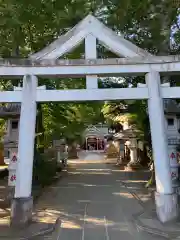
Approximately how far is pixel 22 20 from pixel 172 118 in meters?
5.74

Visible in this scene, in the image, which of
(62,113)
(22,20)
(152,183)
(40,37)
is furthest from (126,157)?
(22,20)

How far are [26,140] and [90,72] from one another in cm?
237

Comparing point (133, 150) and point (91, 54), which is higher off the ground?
point (91, 54)

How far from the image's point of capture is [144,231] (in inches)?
280

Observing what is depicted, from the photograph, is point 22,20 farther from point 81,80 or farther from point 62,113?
point 62,113

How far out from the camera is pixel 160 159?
7535 mm

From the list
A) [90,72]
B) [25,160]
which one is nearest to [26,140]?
[25,160]

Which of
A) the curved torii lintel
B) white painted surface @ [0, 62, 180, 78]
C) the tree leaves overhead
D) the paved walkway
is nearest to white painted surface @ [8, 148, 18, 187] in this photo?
the paved walkway

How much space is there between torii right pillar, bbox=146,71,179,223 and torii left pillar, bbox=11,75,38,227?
3.03 metres

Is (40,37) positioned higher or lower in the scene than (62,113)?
higher

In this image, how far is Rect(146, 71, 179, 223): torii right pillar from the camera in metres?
7.36

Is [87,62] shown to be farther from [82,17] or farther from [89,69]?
[82,17]

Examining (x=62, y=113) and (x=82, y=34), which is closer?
(x=82, y=34)

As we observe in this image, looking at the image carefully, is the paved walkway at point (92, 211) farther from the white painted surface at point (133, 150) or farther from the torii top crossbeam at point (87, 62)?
the white painted surface at point (133, 150)
